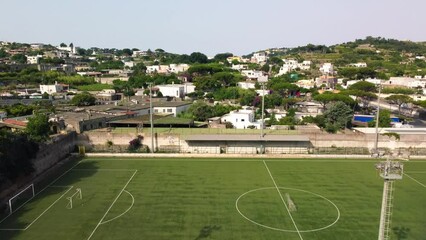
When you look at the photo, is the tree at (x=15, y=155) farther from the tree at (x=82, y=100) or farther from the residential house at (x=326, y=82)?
the residential house at (x=326, y=82)

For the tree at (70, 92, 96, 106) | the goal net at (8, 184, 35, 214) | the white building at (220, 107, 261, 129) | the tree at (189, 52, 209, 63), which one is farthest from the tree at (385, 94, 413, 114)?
the tree at (189, 52, 209, 63)

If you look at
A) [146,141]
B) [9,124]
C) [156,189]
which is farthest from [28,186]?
[9,124]

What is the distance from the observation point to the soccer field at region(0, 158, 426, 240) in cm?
1681

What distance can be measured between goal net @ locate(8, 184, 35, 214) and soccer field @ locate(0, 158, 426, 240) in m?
0.47

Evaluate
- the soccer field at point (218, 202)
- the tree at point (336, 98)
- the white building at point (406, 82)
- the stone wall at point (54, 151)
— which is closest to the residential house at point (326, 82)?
the white building at point (406, 82)

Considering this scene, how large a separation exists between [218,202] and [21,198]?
40.8ft

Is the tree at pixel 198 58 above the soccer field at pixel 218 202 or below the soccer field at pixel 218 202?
above

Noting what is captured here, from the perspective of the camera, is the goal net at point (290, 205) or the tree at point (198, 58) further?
the tree at point (198, 58)

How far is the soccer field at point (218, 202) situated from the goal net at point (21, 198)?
473mm

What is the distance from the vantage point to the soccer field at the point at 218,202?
55.2ft

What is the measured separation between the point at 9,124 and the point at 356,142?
120 ft

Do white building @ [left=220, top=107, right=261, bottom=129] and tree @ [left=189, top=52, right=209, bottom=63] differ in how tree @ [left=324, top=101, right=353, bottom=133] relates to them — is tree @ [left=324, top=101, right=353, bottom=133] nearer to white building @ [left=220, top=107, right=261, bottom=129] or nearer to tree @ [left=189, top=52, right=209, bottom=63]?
white building @ [left=220, top=107, right=261, bottom=129]

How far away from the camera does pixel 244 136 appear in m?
32.2

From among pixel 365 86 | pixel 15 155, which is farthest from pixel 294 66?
pixel 15 155
